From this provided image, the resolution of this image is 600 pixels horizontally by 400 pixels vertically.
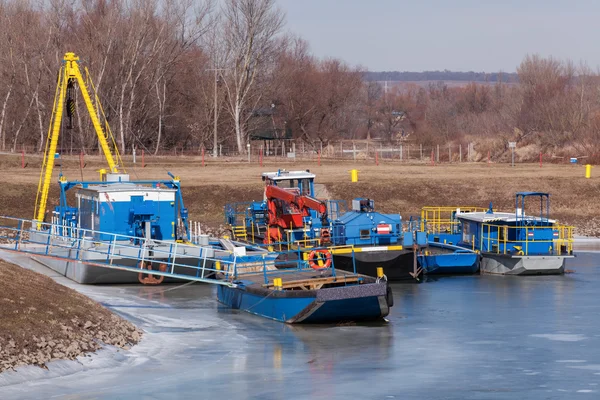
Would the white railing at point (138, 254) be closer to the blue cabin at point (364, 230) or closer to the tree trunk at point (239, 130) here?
the blue cabin at point (364, 230)

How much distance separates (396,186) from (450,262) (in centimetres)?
2273

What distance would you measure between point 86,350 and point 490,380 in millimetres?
8071

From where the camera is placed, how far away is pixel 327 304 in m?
25.1

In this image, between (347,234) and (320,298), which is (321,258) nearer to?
(347,234)

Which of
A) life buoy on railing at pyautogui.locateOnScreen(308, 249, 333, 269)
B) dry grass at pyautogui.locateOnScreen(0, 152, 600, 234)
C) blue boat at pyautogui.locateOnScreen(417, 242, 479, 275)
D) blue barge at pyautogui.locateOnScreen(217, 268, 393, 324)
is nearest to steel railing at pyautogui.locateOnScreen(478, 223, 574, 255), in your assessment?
blue boat at pyautogui.locateOnScreen(417, 242, 479, 275)

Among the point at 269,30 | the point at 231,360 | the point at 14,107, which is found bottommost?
the point at 231,360

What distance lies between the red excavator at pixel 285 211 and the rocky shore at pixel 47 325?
36.7ft

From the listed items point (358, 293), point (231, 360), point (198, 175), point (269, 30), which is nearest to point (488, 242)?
point (358, 293)

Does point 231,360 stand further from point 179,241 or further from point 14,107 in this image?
point 14,107

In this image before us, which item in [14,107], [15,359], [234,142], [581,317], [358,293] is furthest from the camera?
[234,142]

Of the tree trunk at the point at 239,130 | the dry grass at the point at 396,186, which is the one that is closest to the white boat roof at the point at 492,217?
the dry grass at the point at 396,186

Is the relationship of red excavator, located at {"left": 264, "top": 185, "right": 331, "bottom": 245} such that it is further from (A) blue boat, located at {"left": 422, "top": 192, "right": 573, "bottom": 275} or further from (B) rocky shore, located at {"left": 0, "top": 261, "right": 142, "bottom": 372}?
(B) rocky shore, located at {"left": 0, "top": 261, "right": 142, "bottom": 372}

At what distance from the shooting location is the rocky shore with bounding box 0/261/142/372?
1953 cm

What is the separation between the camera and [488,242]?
37.9m
